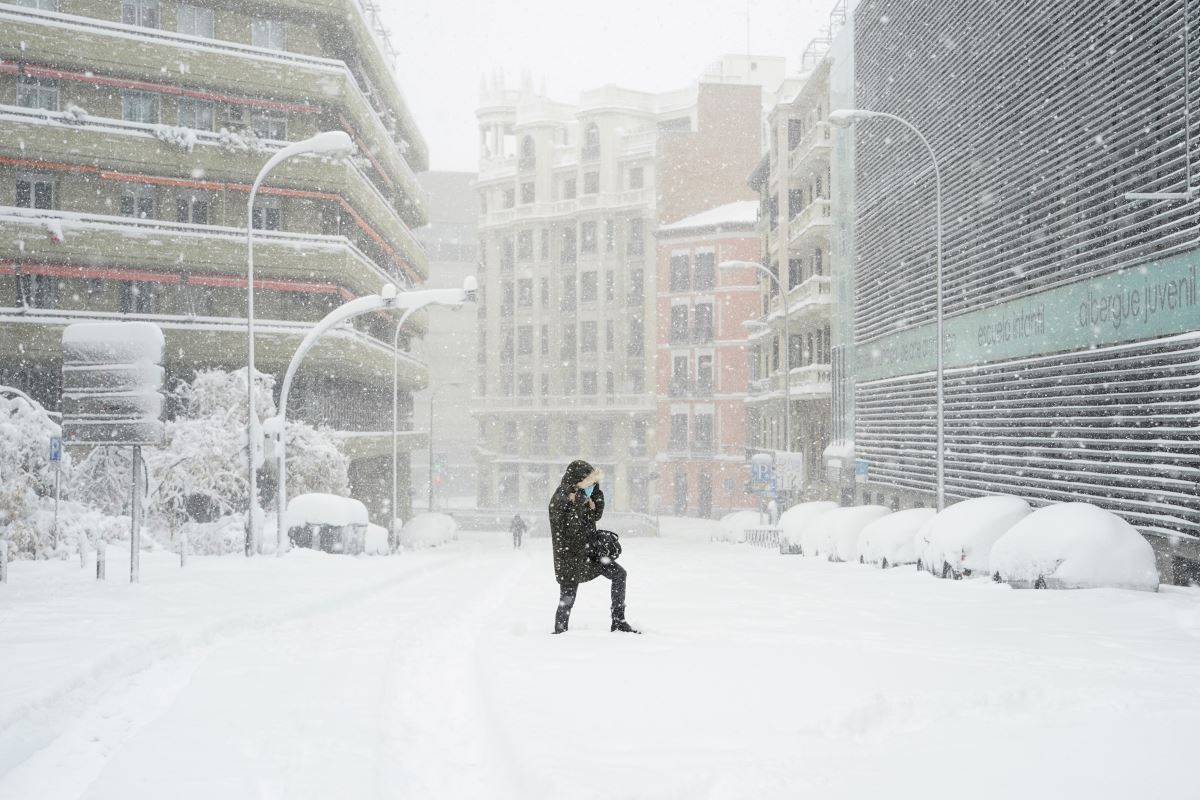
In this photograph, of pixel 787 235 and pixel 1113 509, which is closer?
pixel 1113 509

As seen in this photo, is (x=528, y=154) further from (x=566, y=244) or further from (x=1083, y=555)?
(x=1083, y=555)

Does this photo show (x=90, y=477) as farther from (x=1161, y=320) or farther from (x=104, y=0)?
(x=1161, y=320)

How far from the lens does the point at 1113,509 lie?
1792 cm

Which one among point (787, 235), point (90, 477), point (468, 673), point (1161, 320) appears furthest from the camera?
point (787, 235)

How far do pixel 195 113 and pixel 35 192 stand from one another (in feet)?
19.4

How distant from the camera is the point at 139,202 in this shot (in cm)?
3897

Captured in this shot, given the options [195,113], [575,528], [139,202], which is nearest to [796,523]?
[575,528]

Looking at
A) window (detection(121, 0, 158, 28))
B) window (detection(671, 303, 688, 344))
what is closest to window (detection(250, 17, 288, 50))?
window (detection(121, 0, 158, 28))

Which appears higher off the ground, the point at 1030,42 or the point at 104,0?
the point at 104,0

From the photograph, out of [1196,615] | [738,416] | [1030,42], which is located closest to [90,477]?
[1030,42]

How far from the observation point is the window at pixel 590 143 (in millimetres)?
77875

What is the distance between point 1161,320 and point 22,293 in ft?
110

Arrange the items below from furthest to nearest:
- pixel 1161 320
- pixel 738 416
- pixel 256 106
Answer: pixel 738 416, pixel 256 106, pixel 1161 320

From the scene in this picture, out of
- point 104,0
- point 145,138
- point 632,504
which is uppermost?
point 104,0
